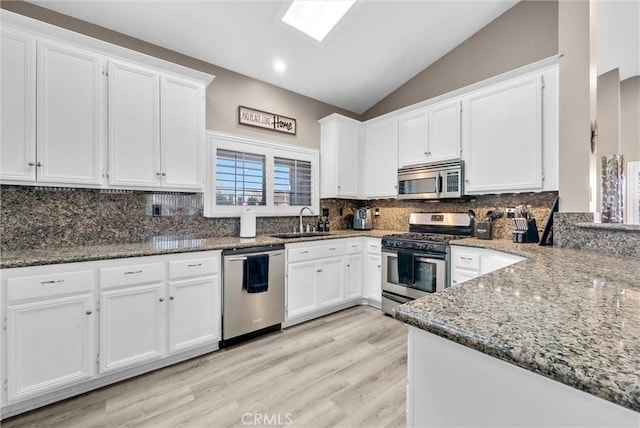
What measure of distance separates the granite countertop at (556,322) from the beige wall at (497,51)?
277 cm

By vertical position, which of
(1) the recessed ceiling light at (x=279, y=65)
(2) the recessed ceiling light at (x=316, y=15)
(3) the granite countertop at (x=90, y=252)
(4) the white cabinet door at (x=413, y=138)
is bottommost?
(3) the granite countertop at (x=90, y=252)

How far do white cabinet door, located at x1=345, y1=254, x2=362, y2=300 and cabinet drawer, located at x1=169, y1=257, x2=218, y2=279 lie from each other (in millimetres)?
1673

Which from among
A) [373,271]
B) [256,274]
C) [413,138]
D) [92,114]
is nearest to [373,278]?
[373,271]

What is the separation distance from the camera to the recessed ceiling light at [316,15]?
272cm

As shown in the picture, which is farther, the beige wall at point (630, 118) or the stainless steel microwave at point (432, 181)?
the beige wall at point (630, 118)

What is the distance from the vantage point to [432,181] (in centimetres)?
331

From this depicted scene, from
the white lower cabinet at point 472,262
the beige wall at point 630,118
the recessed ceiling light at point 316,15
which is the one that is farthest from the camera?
the beige wall at point 630,118

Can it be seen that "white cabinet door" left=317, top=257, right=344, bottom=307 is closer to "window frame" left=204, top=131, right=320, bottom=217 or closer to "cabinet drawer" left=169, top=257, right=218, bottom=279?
"window frame" left=204, top=131, right=320, bottom=217

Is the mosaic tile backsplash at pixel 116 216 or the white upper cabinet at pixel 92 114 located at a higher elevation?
the white upper cabinet at pixel 92 114

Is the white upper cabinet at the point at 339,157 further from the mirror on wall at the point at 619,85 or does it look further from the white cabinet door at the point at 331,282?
the mirror on wall at the point at 619,85

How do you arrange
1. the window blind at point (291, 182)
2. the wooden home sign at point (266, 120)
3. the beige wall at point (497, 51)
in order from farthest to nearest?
the window blind at point (291, 182), the wooden home sign at point (266, 120), the beige wall at point (497, 51)

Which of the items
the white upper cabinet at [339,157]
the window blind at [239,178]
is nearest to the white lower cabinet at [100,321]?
the window blind at [239,178]

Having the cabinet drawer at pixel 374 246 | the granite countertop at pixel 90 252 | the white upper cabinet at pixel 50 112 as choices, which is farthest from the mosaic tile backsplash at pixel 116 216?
the cabinet drawer at pixel 374 246

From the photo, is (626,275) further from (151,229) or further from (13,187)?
(13,187)
